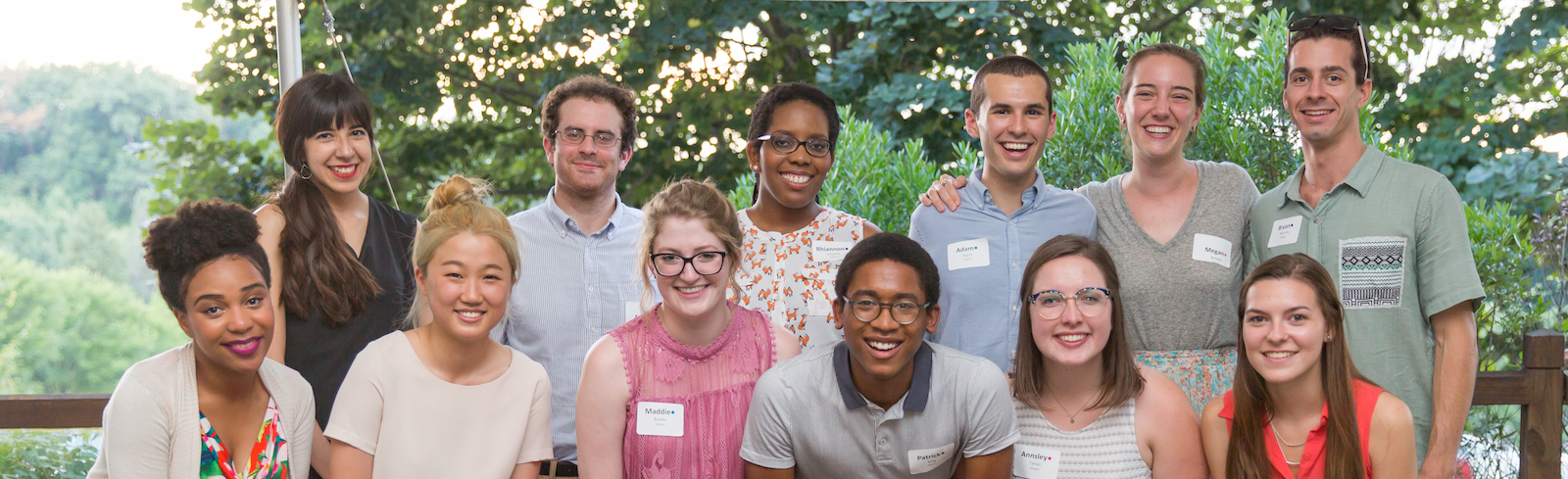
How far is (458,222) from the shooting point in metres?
2.71

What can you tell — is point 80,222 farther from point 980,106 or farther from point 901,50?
point 980,106

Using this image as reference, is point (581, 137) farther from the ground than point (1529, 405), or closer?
farther from the ground

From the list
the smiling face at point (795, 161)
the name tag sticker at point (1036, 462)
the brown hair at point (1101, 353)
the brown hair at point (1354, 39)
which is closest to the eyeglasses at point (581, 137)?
the smiling face at point (795, 161)

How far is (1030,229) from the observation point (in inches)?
119

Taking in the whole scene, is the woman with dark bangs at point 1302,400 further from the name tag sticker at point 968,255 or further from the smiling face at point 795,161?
the smiling face at point 795,161

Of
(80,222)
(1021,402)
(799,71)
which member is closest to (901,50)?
(799,71)

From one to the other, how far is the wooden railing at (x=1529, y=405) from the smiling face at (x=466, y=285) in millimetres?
2263

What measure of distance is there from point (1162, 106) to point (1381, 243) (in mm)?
689

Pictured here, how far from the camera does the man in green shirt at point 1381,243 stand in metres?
2.72

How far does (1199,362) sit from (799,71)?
5797mm

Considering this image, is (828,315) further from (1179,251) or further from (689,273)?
(1179,251)

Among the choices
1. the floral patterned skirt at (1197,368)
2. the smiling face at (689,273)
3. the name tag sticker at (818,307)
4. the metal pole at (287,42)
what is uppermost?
the metal pole at (287,42)

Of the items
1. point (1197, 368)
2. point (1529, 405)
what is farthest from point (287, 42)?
point (1529, 405)

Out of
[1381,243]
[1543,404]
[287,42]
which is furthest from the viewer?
[1543,404]
